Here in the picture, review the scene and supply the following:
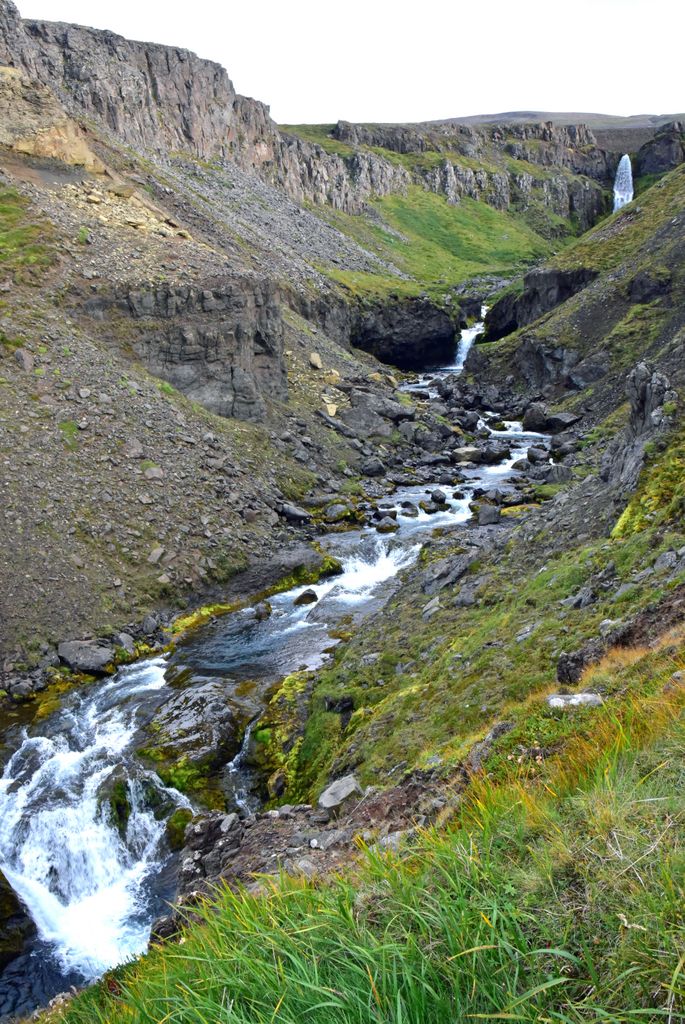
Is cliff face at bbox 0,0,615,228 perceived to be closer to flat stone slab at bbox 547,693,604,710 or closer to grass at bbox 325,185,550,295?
grass at bbox 325,185,550,295

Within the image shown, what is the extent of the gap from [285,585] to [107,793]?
10.9 m

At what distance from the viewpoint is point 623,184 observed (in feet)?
489

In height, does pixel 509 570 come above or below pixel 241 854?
above

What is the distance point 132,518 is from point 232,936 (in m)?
22.4

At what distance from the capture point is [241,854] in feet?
38.8

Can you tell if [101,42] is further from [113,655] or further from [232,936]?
[232,936]

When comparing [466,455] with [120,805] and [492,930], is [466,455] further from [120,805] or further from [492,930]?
[492,930]

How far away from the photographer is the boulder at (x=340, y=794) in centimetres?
1156

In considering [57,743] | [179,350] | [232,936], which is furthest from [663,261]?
[232,936]

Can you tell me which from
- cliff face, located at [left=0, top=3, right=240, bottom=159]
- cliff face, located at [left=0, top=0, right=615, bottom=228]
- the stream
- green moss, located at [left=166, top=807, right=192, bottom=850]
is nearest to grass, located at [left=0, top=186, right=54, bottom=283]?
the stream

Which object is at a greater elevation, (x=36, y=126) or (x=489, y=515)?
(x=36, y=126)

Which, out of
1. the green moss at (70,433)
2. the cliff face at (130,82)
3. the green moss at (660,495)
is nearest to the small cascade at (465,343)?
the cliff face at (130,82)

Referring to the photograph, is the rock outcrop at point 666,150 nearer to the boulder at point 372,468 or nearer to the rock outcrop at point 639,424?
the boulder at point 372,468

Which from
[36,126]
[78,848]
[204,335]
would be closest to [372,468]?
[204,335]
